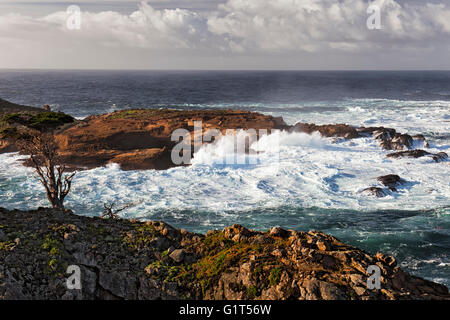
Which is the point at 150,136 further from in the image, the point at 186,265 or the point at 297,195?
the point at 186,265

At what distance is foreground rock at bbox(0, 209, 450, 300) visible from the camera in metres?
7.66

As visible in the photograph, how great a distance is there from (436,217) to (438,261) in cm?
533

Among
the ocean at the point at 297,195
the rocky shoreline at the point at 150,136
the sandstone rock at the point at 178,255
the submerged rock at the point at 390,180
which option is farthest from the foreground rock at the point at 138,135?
the sandstone rock at the point at 178,255

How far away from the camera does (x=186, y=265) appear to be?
8.91 m

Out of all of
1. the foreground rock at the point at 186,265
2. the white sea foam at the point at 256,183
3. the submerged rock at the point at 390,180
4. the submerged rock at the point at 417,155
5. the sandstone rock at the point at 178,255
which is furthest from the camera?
the submerged rock at the point at 417,155

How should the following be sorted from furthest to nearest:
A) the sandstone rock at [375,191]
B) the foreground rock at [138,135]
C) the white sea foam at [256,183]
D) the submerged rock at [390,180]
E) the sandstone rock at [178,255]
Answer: the foreground rock at [138,135]
the submerged rock at [390,180]
the sandstone rock at [375,191]
the white sea foam at [256,183]
the sandstone rock at [178,255]

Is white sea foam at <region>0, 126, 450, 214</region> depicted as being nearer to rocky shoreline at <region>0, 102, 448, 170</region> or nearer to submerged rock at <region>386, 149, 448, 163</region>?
submerged rock at <region>386, 149, 448, 163</region>

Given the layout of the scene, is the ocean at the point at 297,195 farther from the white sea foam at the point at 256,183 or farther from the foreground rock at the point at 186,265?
the foreground rock at the point at 186,265

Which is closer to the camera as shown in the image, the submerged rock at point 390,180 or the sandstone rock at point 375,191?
the sandstone rock at point 375,191

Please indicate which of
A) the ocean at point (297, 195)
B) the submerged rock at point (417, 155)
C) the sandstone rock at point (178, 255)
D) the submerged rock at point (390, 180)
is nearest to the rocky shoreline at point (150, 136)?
the submerged rock at point (417, 155)

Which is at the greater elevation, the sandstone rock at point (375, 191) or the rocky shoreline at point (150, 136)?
the rocky shoreline at point (150, 136)

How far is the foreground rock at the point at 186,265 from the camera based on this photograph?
7660 millimetres

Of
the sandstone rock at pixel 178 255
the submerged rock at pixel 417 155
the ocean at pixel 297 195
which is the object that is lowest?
the ocean at pixel 297 195
